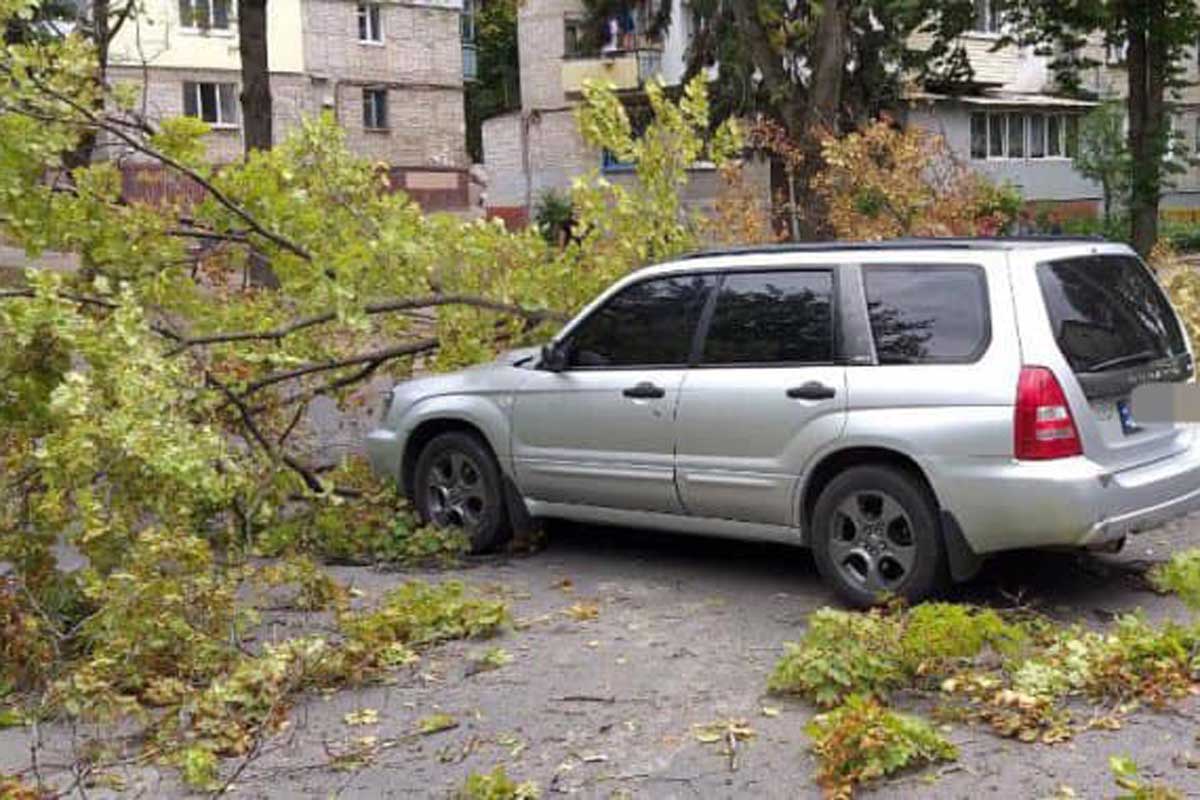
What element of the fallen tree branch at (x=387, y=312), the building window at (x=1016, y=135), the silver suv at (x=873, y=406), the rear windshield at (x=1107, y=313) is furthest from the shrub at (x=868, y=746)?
the building window at (x=1016, y=135)

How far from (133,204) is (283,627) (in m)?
3.20

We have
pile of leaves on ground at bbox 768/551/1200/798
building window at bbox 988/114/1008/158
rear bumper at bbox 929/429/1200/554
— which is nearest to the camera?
pile of leaves on ground at bbox 768/551/1200/798

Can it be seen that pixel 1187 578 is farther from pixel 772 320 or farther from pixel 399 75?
pixel 399 75

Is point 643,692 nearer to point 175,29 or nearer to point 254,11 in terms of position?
point 254,11

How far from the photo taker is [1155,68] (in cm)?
2059

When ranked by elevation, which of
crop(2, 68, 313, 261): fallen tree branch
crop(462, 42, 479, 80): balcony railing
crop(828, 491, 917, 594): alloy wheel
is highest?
crop(462, 42, 479, 80): balcony railing

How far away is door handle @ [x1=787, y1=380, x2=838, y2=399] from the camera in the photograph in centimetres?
641

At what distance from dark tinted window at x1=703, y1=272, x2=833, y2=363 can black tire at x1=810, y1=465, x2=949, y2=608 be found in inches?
26.0

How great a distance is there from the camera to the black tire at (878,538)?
6125 millimetres

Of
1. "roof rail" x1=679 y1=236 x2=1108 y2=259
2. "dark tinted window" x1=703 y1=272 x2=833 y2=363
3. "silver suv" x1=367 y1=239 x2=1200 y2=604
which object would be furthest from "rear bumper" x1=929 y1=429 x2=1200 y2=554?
"roof rail" x1=679 y1=236 x2=1108 y2=259

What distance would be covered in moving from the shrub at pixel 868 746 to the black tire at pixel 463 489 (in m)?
3.62

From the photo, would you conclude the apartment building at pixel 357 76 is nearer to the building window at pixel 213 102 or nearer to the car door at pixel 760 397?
the building window at pixel 213 102

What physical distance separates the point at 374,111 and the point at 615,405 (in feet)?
124

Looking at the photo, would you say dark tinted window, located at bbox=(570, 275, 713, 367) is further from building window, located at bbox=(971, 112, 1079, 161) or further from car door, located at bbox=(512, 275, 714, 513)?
building window, located at bbox=(971, 112, 1079, 161)
